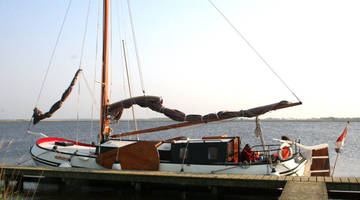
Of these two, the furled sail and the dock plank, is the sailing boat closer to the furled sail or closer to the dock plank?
the furled sail

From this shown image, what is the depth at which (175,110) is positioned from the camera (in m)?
16.5

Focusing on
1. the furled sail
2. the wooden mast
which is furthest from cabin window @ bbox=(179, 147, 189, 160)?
the furled sail

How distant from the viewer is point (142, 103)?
17078 mm

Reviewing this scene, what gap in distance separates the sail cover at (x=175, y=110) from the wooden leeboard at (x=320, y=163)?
14.4ft

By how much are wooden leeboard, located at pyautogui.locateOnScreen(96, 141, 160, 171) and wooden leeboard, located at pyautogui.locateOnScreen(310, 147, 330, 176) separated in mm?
7953

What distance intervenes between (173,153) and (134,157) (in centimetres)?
179

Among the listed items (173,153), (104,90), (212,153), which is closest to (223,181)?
(212,153)

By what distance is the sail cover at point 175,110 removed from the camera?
14.9 m

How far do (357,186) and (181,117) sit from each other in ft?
25.3

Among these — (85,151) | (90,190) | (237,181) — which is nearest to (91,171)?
(90,190)

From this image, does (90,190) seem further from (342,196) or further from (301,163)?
(342,196)

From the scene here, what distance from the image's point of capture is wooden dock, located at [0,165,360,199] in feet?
34.8

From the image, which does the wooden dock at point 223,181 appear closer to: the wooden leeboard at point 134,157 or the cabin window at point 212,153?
the wooden leeboard at point 134,157

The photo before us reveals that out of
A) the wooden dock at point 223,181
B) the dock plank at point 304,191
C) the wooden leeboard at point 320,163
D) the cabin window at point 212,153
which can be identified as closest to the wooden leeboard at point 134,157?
the wooden dock at point 223,181
